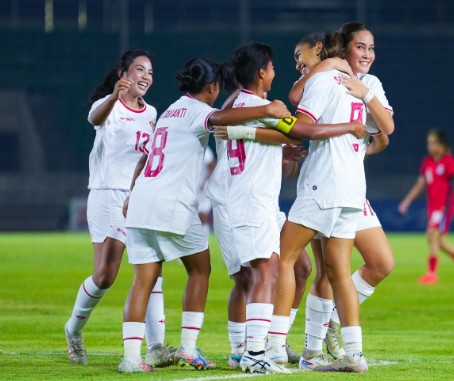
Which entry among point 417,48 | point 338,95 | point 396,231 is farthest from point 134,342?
point 417,48

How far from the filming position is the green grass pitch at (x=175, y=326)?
293 inches

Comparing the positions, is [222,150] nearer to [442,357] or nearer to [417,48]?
[442,357]

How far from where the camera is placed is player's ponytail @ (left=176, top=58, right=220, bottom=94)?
299 inches

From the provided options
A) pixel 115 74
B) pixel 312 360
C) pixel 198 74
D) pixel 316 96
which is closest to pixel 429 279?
pixel 115 74

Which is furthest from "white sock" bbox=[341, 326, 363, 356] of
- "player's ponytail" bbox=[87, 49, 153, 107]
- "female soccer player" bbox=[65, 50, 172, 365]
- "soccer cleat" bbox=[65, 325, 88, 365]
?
"player's ponytail" bbox=[87, 49, 153, 107]

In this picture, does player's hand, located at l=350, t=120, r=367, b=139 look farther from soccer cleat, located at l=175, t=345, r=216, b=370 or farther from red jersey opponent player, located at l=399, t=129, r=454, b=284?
red jersey opponent player, located at l=399, t=129, r=454, b=284

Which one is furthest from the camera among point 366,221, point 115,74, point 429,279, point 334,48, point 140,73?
point 429,279

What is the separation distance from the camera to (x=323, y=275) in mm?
7930

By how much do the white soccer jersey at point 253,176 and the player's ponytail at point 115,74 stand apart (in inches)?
53.7

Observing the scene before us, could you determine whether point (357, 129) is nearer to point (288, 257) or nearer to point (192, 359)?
point (288, 257)

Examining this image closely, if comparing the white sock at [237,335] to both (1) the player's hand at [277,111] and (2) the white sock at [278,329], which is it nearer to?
(2) the white sock at [278,329]

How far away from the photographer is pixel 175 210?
748cm

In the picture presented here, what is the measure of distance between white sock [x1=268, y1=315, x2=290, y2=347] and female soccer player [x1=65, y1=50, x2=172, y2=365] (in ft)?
3.62

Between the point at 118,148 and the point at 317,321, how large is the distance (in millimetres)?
1941
